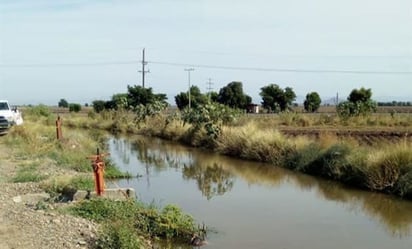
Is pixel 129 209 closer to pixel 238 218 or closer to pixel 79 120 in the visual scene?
pixel 238 218

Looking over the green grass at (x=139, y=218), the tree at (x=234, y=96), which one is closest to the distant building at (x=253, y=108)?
the tree at (x=234, y=96)

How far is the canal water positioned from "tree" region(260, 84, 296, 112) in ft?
154

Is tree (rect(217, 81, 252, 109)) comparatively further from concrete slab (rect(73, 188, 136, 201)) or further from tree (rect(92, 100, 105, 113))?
concrete slab (rect(73, 188, 136, 201))

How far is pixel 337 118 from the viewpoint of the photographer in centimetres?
4109

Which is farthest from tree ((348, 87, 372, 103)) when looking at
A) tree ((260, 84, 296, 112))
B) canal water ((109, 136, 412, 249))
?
canal water ((109, 136, 412, 249))

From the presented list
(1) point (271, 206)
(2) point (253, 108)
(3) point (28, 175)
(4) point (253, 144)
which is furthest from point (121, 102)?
(1) point (271, 206)

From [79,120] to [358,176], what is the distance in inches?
1551

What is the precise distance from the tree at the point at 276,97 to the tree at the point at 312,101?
7.87 feet

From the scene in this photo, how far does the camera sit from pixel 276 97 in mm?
70250

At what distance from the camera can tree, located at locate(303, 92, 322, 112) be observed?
235ft

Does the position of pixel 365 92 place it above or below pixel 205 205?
above

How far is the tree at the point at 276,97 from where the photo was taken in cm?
6906

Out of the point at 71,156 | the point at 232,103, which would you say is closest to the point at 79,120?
the point at 232,103

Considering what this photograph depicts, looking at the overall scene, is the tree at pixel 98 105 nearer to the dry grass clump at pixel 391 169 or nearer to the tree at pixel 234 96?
the tree at pixel 234 96
